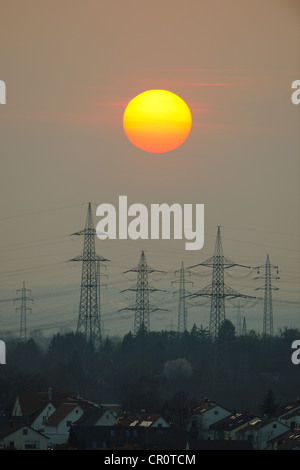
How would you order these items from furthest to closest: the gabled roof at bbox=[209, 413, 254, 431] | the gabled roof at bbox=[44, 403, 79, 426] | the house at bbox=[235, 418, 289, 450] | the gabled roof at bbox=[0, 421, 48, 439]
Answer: the gabled roof at bbox=[44, 403, 79, 426] → the gabled roof at bbox=[209, 413, 254, 431] → the house at bbox=[235, 418, 289, 450] → the gabled roof at bbox=[0, 421, 48, 439]

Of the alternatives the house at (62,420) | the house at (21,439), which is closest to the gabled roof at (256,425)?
the house at (62,420)

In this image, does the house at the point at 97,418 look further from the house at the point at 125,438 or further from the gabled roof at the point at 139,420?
the house at the point at 125,438

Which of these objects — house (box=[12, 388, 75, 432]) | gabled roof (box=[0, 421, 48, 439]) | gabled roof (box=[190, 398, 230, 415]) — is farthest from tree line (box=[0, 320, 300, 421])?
gabled roof (box=[0, 421, 48, 439])

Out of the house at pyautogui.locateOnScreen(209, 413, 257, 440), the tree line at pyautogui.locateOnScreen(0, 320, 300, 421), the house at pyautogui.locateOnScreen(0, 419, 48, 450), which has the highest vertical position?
the tree line at pyautogui.locateOnScreen(0, 320, 300, 421)

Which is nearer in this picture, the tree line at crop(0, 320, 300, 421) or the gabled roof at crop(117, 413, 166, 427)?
the gabled roof at crop(117, 413, 166, 427)

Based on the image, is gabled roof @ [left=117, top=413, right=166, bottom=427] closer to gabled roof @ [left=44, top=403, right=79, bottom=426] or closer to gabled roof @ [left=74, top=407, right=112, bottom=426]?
gabled roof @ [left=74, top=407, right=112, bottom=426]
